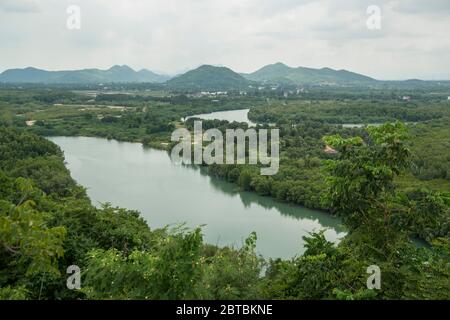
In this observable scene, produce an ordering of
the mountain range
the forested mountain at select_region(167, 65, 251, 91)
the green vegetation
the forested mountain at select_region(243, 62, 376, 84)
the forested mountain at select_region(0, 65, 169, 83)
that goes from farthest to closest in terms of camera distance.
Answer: the forested mountain at select_region(0, 65, 169, 83), the forested mountain at select_region(243, 62, 376, 84), the mountain range, the forested mountain at select_region(167, 65, 251, 91), the green vegetation

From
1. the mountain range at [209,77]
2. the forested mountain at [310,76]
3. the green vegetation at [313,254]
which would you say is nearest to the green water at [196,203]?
the green vegetation at [313,254]

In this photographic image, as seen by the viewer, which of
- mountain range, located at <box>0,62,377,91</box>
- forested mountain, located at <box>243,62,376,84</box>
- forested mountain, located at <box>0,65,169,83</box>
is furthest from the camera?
forested mountain, located at <box>0,65,169,83</box>

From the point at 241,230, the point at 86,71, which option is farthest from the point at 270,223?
the point at 86,71

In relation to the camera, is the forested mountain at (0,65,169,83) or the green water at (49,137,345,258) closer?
the green water at (49,137,345,258)

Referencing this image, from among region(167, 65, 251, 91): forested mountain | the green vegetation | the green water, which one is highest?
region(167, 65, 251, 91): forested mountain

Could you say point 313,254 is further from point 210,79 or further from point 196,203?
point 210,79

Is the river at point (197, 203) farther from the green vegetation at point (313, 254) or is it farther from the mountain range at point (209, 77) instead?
the mountain range at point (209, 77)

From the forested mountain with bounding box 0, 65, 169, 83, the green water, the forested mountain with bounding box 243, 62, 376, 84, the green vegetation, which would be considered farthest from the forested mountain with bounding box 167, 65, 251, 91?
the green vegetation

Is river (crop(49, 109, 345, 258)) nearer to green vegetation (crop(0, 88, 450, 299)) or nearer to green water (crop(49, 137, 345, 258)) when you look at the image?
green water (crop(49, 137, 345, 258))
